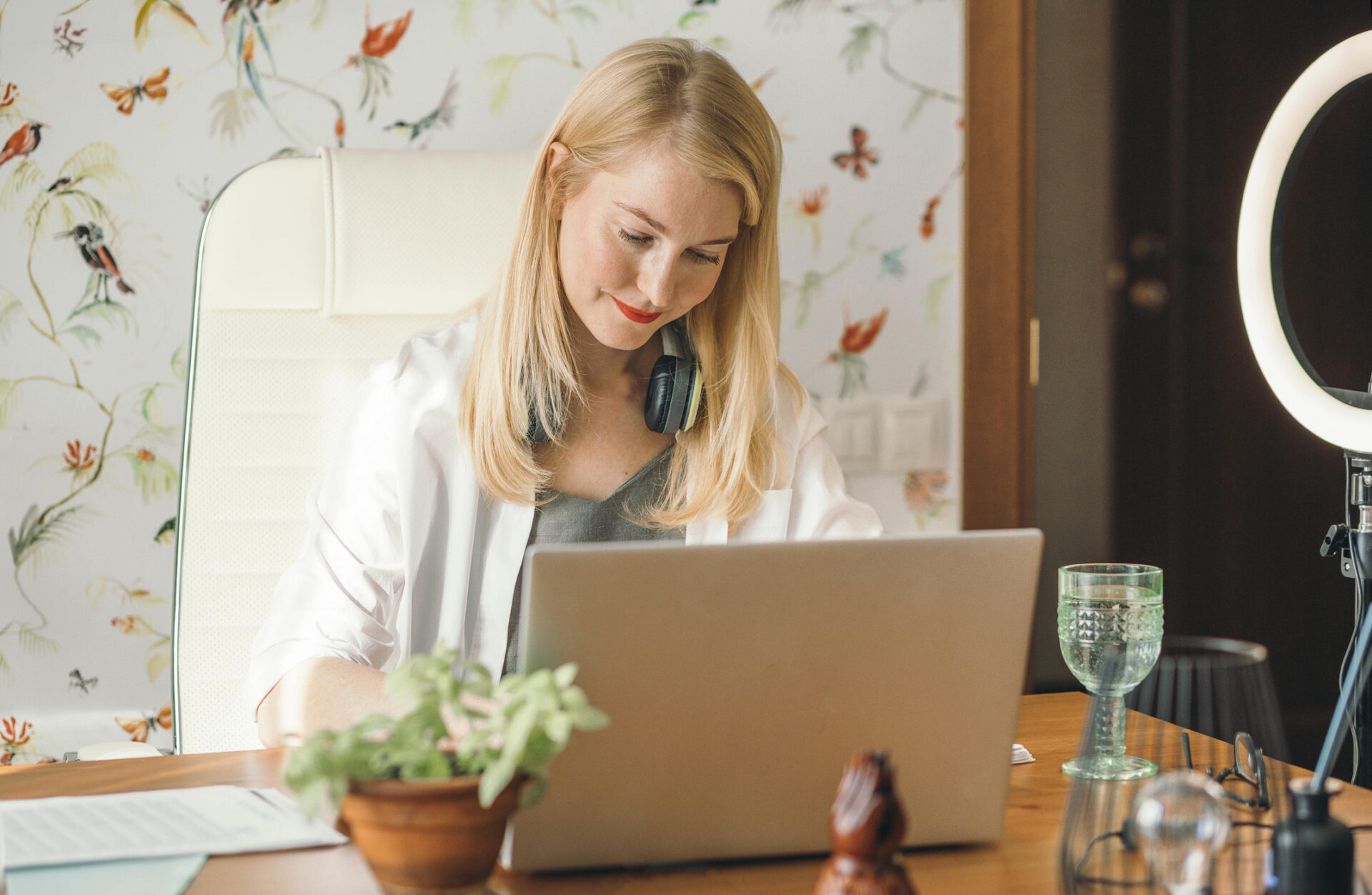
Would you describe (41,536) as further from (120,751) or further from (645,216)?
(645,216)

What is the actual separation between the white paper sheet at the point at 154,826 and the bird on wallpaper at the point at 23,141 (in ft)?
3.68

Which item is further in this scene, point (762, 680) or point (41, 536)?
point (41, 536)

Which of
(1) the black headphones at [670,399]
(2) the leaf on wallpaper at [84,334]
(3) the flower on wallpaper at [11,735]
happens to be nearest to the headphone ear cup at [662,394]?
(1) the black headphones at [670,399]

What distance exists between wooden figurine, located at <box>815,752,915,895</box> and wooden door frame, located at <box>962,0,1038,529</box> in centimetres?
153

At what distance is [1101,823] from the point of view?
2.45 feet

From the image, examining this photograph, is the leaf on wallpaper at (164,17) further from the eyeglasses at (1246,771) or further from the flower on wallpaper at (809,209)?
the eyeglasses at (1246,771)

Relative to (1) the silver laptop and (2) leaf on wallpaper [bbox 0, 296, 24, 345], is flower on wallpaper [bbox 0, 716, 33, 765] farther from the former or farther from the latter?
(1) the silver laptop

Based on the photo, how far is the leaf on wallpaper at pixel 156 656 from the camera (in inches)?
68.6

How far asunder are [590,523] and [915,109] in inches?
40.2

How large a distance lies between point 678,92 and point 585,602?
2.39 feet

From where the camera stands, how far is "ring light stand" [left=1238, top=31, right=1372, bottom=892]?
86 centimetres

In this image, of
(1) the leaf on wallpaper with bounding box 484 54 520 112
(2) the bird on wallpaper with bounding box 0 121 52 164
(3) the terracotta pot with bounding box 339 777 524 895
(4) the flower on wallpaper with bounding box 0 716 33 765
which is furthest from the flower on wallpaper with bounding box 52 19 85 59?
(3) the terracotta pot with bounding box 339 777 524 895

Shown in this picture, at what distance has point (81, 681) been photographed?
172 cm

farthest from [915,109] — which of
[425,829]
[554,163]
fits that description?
[425,829]
